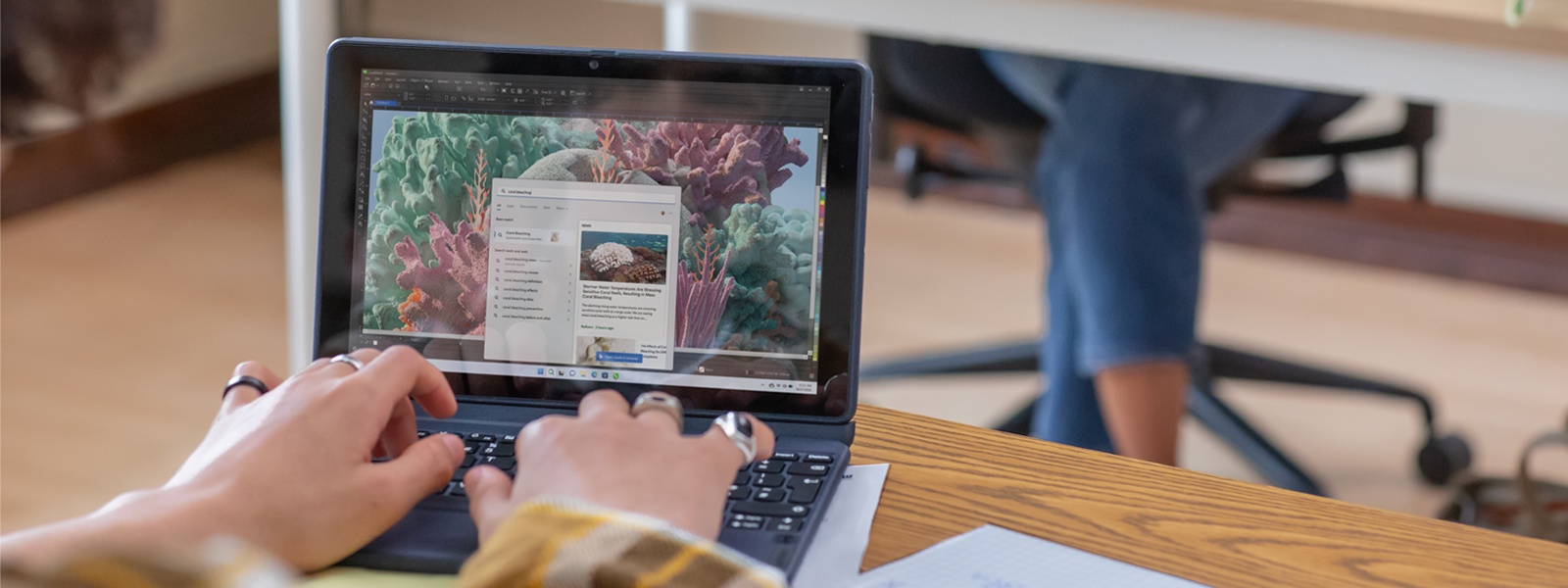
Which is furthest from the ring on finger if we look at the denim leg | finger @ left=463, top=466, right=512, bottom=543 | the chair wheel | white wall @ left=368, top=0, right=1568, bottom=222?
the chair wheel

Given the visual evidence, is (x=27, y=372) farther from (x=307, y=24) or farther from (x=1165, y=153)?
(x=1165, y=153)

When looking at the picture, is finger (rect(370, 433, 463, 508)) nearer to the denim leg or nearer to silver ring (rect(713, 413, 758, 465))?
Result: silver ring (rect(713, 413, 758, 465))

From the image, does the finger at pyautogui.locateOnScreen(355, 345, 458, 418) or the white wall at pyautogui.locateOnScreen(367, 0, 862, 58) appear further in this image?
the white wall at pyautogui.locateOnScreen(367, 0, 862, 58)

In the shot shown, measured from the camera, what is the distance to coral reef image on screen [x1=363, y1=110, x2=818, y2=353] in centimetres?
52

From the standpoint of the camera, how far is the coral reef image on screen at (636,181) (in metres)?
0.52

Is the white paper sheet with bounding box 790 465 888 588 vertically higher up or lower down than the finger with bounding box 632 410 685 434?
lower down

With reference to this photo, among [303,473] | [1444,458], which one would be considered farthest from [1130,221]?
[303,473]

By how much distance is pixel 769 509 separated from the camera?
46cm

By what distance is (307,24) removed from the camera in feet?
3.48

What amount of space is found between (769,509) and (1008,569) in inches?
3.8

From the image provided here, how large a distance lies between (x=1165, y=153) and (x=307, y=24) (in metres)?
0.84

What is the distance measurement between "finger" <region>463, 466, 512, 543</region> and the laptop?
0.08 m

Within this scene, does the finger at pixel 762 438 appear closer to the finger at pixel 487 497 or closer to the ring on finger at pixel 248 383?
the finger at pixel 487 497

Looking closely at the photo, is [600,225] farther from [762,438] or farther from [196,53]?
[196,53]
